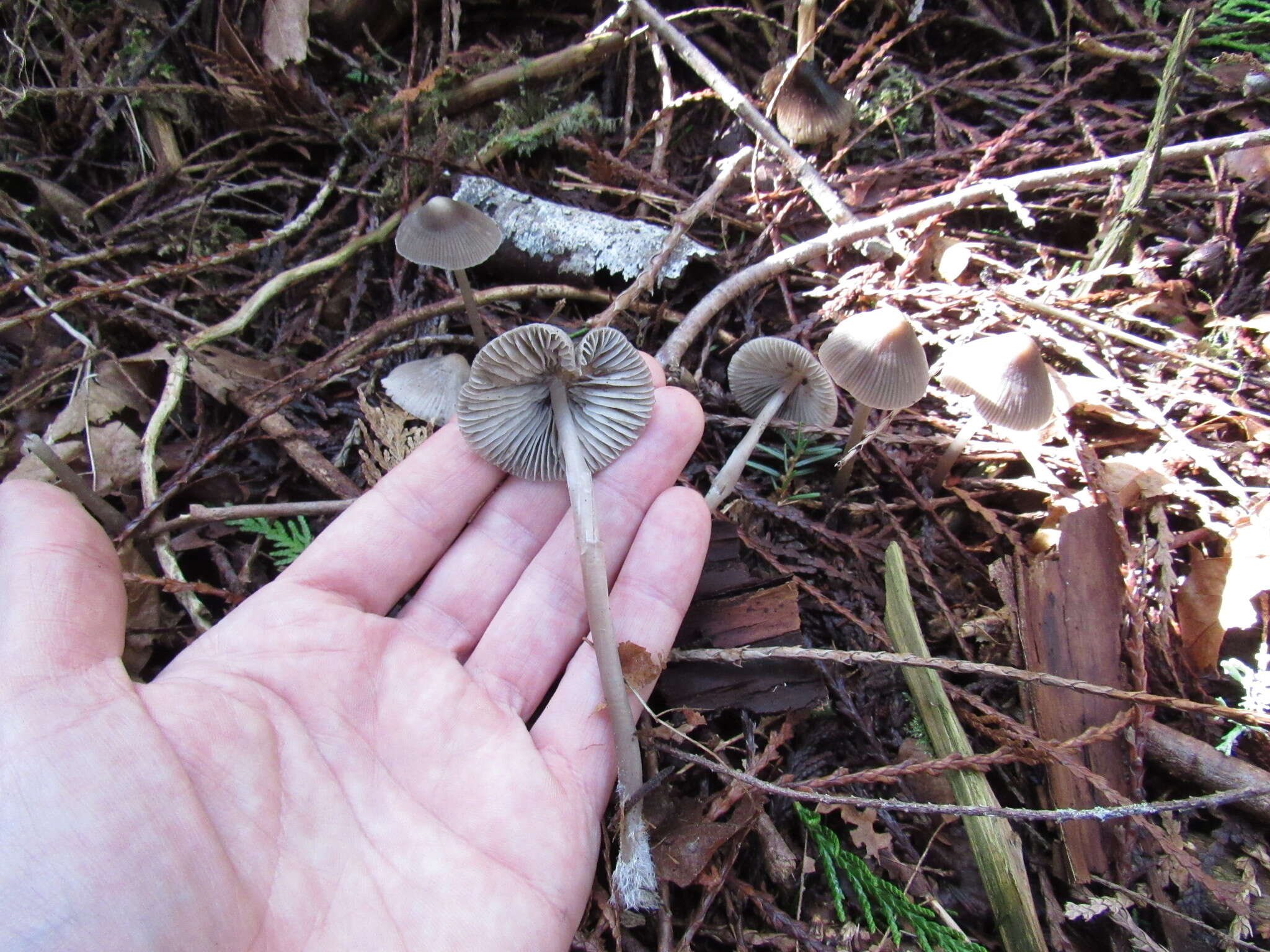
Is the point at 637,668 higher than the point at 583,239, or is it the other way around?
the point at 583,239

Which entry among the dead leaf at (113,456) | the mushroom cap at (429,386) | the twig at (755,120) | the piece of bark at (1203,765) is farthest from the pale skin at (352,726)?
the piece of bark at (1203,765)

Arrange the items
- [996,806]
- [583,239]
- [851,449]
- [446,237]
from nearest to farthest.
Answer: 1. [996,806]
2. [851,449]
3. [446,237]
4. [583,239]

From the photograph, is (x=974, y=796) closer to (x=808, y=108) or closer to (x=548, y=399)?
(x=548, y=399)

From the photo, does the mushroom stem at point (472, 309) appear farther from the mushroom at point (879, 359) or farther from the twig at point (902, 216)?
the mushroom at point (879, 359)

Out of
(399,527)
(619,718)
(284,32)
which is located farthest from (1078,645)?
(284,32)

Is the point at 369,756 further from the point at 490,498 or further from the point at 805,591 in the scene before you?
the point at 805,591
